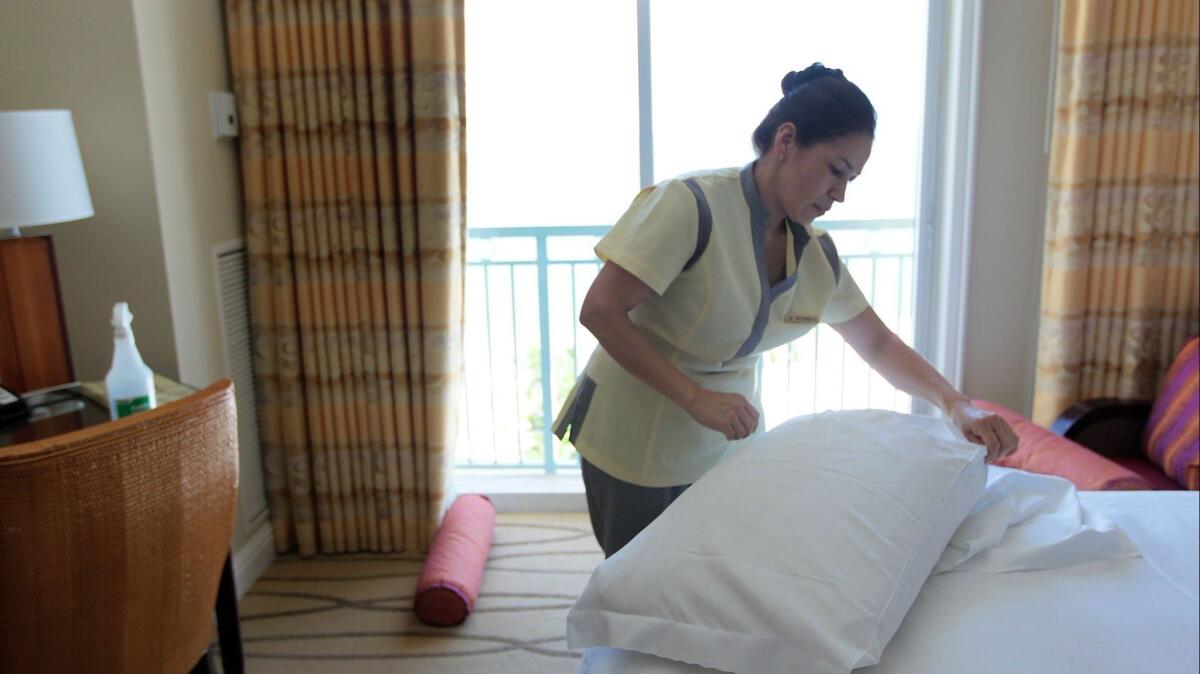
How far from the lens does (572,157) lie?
2850mm

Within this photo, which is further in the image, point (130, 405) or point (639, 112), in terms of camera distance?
Answer: point (639, 112)

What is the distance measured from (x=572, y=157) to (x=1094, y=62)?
1.54 metres

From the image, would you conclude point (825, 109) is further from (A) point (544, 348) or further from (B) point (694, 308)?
(A) point (544, 348)

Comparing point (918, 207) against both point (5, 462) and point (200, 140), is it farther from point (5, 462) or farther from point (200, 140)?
point (5, 462)

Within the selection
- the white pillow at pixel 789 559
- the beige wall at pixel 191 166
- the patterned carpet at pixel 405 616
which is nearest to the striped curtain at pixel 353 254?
the beige wall at pixel 191 166

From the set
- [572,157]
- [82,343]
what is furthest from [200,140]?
[572,157]

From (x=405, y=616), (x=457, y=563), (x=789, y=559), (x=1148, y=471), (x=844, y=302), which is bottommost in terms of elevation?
(x=405, y=616)

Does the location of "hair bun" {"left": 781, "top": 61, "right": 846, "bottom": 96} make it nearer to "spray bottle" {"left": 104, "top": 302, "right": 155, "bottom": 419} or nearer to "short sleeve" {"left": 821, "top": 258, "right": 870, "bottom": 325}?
"short sleeve" {"left": 821, "top": 258, "right": 870, "bottom": 325}

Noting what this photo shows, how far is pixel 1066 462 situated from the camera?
2.03m

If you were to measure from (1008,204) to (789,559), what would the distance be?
1991 millimetres

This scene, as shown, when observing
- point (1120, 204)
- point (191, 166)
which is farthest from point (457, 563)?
point (1120, 204)

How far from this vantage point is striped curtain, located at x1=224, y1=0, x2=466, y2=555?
7.92ft

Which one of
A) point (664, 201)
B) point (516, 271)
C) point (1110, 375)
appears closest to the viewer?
→ point (664, 201)

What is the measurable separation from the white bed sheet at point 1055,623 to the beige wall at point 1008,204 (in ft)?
4.79
